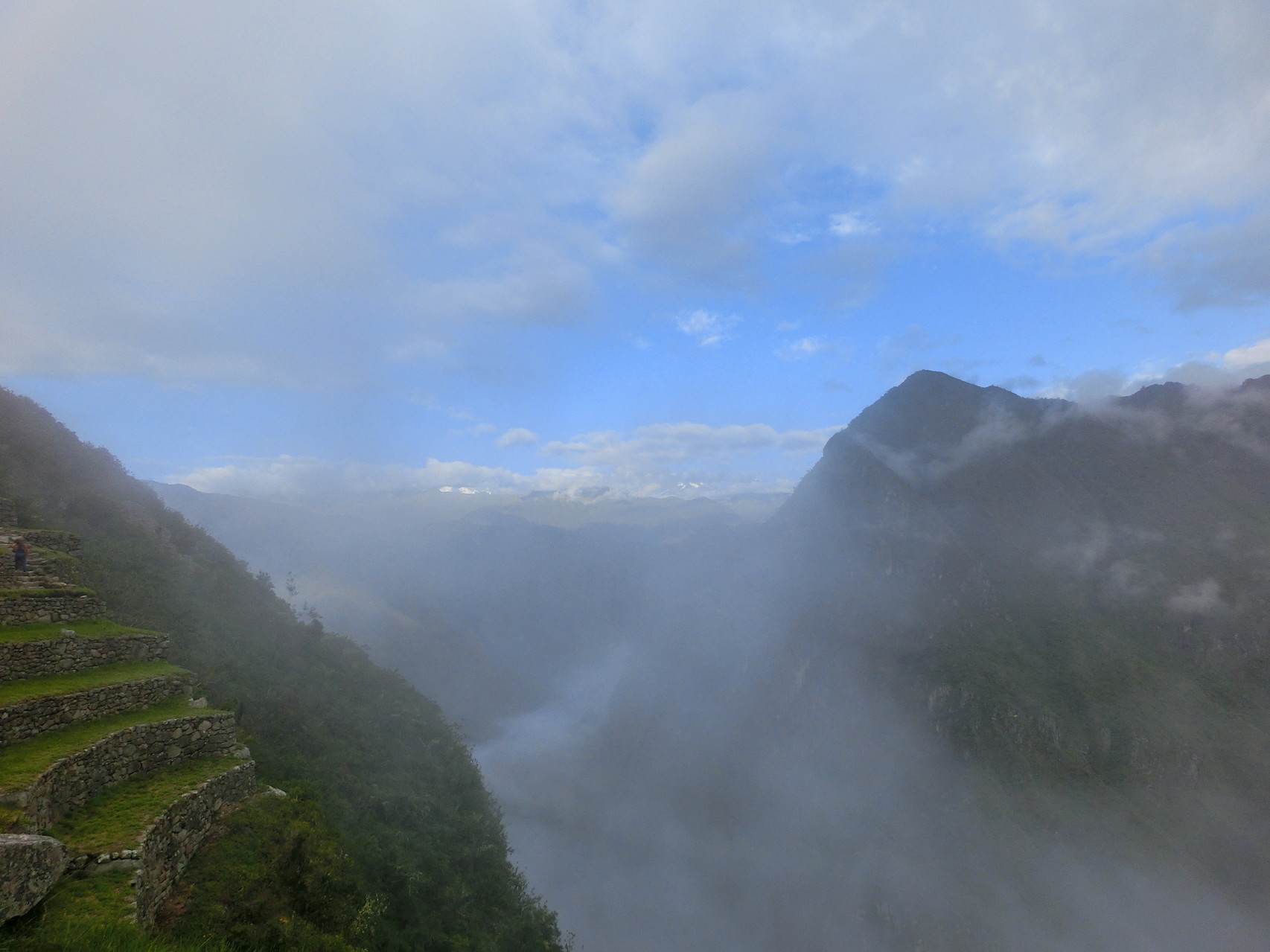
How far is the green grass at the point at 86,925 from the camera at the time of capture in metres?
8.04

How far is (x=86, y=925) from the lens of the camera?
8570 millimetres

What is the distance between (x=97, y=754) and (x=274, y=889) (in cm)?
523

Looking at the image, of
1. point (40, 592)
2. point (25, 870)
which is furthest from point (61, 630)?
point (25, 870)

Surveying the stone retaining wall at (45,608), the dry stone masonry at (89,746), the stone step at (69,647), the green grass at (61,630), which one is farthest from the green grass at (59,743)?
the stone retaining wall at (45,608)

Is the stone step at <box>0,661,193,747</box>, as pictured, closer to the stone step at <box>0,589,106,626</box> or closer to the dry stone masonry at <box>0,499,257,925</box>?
the dry stone masonry at <box>0,499,257,925</box>

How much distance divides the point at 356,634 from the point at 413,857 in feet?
381

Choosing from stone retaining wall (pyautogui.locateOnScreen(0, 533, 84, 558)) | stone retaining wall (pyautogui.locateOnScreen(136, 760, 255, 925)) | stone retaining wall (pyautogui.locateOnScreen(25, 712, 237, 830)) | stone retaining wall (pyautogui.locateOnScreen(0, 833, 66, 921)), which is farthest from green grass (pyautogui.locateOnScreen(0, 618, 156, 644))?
stone retaining wall (pyautogui.locateOnScreen(0, 833, 66, 921))

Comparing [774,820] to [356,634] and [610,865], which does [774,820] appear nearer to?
[610,865]

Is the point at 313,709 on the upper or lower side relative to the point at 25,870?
lower

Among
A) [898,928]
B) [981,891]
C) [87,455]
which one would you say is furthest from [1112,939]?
[87,455]

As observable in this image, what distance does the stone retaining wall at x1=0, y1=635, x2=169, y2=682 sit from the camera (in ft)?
47.2

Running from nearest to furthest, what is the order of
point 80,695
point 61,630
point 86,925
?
1. point 86,925
2. point 80,695
3. point 61,630

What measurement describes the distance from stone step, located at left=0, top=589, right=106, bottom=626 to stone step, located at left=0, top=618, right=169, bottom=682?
0.21 m

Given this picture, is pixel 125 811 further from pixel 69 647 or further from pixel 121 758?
pixel 69 647
